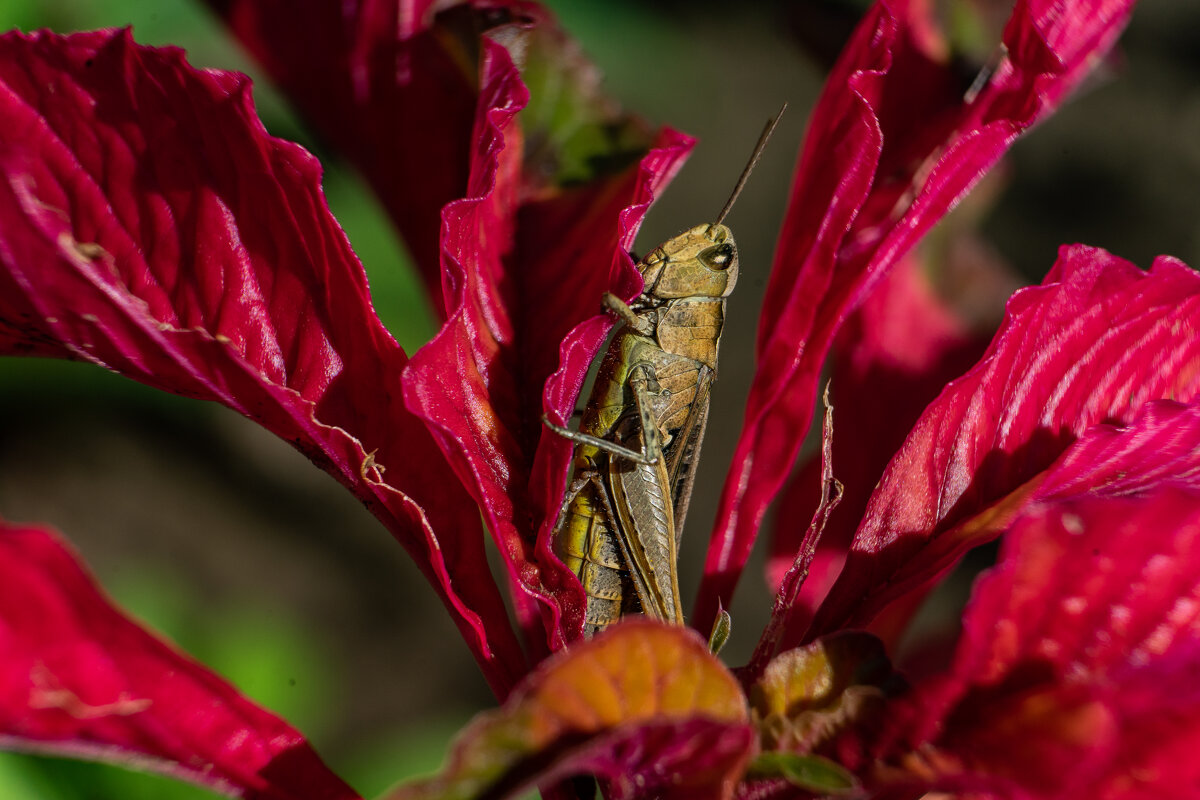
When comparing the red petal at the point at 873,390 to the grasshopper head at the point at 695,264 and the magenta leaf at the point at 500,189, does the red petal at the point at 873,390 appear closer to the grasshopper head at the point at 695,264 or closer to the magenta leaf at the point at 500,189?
the grasshopper head at the point at 695,264

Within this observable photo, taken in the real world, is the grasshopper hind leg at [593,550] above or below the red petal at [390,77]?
below

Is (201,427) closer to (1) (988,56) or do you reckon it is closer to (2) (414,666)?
(2) (414,666)

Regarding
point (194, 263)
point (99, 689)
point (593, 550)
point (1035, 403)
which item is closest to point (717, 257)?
point (593, 550)

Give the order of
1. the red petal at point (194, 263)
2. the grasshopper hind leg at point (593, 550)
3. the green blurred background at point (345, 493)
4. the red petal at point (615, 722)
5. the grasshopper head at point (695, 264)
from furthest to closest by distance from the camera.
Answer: the green blurred background at point (345, 493) → the grasshopper head at point (695, 264) → the grasshopper hind leg at point (593, 550) → the red petal at point (194, 263) → the red petal at point (615, 722)

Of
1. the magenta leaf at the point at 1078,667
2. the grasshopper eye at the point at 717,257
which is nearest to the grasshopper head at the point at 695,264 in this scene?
the grasshopper eye at the point at 717,257

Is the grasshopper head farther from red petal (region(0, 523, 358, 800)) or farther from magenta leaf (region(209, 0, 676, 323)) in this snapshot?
red petal (region(0, 523, 358, 800))

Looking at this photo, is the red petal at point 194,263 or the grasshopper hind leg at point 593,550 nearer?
the red petal at point 194,263

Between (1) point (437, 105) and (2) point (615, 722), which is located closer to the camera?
(2) point (615, 722)

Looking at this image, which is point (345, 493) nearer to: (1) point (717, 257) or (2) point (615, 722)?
(1) point (717, 257)
